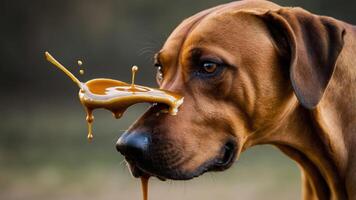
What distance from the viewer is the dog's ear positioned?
3.74 meters

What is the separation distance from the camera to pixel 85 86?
3.62 metres

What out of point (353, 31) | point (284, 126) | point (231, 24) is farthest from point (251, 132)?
point (353, 31)

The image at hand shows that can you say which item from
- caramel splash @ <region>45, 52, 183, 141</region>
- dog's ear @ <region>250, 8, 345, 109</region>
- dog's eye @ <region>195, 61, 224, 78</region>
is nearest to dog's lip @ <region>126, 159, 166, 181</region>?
caramel splash @ <region>45, 52, 183, 141</region>

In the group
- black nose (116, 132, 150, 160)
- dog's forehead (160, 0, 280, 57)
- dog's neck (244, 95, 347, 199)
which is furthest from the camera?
dog's neck (244, 95, 347, 199)

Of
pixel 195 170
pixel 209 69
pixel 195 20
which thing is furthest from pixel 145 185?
pixel 195 20

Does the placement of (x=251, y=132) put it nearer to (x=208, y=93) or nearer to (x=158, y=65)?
(x=208, y=93)

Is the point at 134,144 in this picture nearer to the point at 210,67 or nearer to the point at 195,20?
the point at 210,67

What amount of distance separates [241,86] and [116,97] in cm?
56

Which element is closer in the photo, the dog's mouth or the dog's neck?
the dog's mouth

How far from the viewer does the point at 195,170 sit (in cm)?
367

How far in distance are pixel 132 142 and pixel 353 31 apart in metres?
1.31

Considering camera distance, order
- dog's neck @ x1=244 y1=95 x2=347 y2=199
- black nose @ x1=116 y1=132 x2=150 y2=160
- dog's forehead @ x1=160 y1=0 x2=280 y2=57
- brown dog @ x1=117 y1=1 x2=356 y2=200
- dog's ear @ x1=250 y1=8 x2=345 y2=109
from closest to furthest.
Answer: black nose @ x1=116 y1=132 x2=150 y2=160 → brown dog @ x1=117 y1=1 x2=356 y2=200 → dog's ear @ x1=250 y1=8 x2=345 y2=109 → dog's forehead @ x1=160 y1=0 x2=280 y2=57 → dog's neck @ x1=244 y1=95 x2=347 y2=199

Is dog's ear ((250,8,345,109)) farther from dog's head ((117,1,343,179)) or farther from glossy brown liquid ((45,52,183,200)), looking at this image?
glossy brown liquid ((45,52,183,200))

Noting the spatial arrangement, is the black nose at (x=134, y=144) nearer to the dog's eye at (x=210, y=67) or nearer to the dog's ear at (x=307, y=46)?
the dog's eye at (x=210, y=67)
